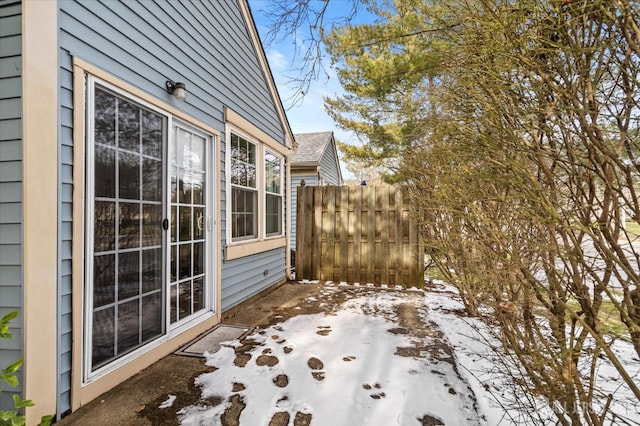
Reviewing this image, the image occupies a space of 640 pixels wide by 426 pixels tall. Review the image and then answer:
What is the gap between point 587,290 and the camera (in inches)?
55.0

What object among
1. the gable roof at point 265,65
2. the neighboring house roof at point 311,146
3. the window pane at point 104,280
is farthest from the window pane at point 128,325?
the neighboring house roof at point 311,146

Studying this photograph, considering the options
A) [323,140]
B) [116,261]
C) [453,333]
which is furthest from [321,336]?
[323,140]

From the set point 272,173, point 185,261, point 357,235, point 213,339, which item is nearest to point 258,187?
point 272,173

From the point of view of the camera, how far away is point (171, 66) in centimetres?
297

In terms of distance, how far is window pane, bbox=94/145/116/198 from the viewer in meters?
2.19

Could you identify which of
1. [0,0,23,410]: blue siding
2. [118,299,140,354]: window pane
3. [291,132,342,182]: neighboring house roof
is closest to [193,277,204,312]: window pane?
[118,299,140,354]: window pane

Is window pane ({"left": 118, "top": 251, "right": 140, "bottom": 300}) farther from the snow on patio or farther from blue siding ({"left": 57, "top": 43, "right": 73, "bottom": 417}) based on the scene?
the snow on patio

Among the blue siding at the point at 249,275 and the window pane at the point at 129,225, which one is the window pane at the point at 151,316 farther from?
the blue siding at the point at 249,275

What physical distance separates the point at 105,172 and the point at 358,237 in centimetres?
427

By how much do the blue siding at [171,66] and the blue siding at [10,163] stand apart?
11 cm

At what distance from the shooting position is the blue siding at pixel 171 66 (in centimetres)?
194

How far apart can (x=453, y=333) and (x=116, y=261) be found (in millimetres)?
3258

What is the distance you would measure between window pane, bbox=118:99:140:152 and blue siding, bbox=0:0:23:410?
0.66m

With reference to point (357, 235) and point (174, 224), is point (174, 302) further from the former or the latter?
point (357, 235)
